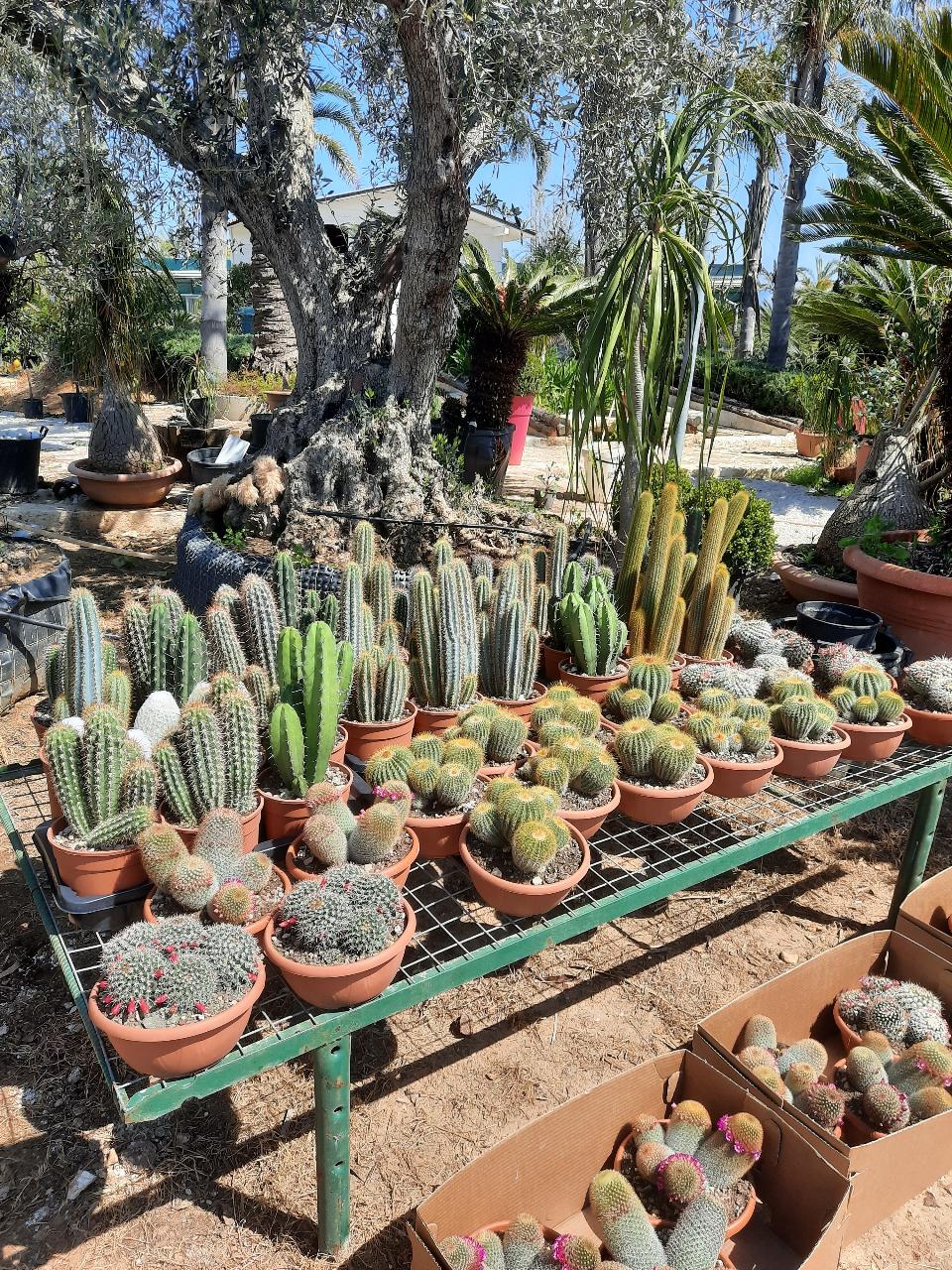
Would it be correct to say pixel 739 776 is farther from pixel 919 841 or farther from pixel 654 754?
pixel 919 841

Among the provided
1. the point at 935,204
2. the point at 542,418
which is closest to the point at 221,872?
the point at 935,204

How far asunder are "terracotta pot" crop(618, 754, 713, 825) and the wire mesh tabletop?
63mm

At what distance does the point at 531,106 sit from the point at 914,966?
13.8ft

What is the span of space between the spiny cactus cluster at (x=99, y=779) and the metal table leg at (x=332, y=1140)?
601 mm

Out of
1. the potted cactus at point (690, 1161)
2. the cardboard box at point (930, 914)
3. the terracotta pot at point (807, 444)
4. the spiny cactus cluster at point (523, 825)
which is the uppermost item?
the terracotta pot at point (807, 444)

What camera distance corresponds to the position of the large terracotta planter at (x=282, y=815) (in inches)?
79.9

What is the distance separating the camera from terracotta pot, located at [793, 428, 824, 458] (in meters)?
12.4

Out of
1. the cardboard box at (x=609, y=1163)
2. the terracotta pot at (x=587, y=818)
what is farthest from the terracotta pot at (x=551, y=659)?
the cardboard box at (x=609, y=1163)

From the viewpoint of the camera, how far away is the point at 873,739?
8.82ft

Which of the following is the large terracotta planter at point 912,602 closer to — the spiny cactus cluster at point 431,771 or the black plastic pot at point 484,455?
the spiny cactus cluster at point 431,771


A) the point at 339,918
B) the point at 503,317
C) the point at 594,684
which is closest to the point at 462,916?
the point at 339,918

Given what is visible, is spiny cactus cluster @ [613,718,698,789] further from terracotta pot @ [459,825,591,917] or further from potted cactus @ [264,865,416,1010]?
potted cactus @ [264,865,416,1010]

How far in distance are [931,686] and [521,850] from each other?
6.00 ft

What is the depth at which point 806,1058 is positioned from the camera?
2.25 meters
